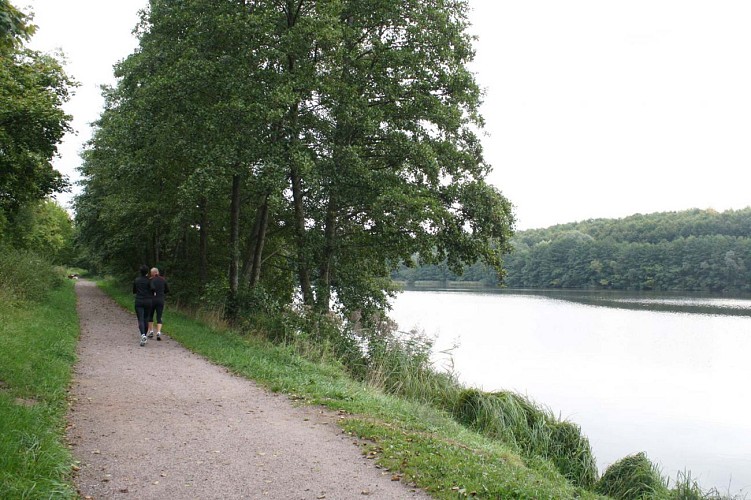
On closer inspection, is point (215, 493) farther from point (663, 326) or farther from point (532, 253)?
point (532, 253)

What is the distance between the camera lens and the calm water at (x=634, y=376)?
1309 centimetres

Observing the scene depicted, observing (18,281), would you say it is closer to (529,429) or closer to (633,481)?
(529,429)

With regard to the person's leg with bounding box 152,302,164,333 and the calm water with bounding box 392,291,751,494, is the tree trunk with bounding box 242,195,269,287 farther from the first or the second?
the calm water with bounding box 392,291,751,494

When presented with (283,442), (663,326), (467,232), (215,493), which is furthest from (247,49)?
(663,326)

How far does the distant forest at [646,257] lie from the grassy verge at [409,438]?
73.5m

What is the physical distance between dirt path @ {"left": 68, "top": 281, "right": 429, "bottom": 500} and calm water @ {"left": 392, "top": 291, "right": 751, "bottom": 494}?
702cm

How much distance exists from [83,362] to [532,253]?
331 ft

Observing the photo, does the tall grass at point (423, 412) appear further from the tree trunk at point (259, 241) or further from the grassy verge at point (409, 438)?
the tree trunk at point (259, 241)

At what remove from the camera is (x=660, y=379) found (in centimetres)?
2023

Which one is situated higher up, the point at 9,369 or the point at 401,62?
the point at 401,62

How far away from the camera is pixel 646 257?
304 ft

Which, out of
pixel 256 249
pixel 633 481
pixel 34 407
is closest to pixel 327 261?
pixel 256 249

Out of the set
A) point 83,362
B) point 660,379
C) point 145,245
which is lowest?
point 660,379

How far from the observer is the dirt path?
505cm
